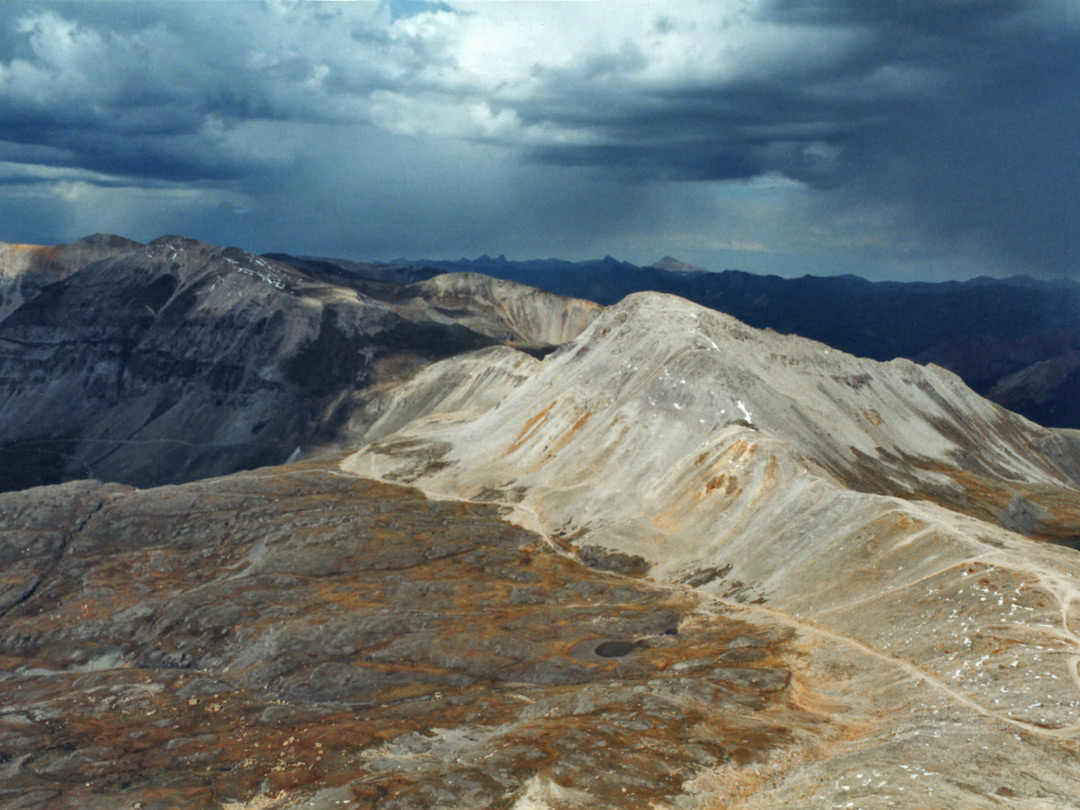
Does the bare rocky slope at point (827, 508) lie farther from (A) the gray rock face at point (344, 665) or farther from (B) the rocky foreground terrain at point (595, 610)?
(A) the gray rock face at point (344, 665)

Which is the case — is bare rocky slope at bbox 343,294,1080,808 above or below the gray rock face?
above

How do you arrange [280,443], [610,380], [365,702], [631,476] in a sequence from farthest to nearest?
[280,443], [610,380], [631,476], [365,702]

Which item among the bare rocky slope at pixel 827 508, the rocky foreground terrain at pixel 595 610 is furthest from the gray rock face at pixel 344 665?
the bare rocky slope at pixel 827 508

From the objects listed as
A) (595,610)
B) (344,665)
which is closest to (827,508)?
(595,610)

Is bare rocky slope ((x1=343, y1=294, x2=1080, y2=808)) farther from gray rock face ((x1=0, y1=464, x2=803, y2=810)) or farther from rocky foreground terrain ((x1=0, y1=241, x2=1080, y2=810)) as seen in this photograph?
gray rock face ((x1=0, y1=464, x2=803, y2=810))

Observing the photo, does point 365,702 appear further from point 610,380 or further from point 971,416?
point 971,416

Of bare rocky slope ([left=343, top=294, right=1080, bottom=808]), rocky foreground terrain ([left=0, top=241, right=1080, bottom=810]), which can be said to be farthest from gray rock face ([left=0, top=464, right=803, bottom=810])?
bare rocky slope ([left=343, top=294, right=1080, bottom=808])

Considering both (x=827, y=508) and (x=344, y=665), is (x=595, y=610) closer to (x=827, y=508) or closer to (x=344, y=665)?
(x=344, y=665)

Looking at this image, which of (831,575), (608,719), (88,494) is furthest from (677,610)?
(88,494)
